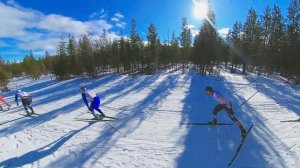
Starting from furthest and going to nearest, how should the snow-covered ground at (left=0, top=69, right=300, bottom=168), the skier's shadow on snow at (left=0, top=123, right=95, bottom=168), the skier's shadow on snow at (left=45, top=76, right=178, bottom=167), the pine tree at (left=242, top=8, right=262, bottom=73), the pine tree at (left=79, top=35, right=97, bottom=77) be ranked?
the pine tree at (left=79, top=35, right=97, bottom=77) < the pine tree at (left=242, top=8, right=262, bottom=73) < the skier's shadow on snow at (left=0, top=123, right=95, bottom=168) < the skier's shadow on snow at (left=45, top=76, right=178, bottom=167) < the snow-covered ground at (left=0, top=69, right=300, bottom=168)

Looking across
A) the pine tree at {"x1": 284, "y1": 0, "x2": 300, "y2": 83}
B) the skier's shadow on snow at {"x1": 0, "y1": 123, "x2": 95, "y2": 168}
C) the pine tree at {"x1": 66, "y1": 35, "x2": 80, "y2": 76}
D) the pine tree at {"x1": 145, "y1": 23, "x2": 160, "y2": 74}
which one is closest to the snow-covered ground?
the skier's shadow on snow at {"x1": 0, "y1": 123, "x2": 95, "y2": 168}

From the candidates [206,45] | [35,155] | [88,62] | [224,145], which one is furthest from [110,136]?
[88,62]

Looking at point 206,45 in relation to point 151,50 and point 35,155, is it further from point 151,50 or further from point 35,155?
point 35,155

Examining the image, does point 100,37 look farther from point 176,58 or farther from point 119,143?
point 119,143

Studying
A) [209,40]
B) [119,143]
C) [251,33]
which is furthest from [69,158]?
[251,33]

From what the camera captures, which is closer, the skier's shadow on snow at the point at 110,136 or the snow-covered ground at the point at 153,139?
the snow-covered ground at the point at 153,139

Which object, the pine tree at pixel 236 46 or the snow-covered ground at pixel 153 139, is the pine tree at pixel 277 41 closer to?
the pine tree at pixel 236 46

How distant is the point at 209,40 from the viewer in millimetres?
43469

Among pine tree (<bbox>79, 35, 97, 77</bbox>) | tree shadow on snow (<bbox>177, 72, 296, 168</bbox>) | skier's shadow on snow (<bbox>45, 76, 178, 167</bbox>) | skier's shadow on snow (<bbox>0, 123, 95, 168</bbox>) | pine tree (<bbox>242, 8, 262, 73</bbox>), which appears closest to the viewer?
tree shadow on snow (<bbox>177, 72, 296, 168</bbox>)

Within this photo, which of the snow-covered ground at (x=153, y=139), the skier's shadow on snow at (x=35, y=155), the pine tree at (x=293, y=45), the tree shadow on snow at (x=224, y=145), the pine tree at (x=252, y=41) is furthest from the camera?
the pine tree at (x=252, y=41)

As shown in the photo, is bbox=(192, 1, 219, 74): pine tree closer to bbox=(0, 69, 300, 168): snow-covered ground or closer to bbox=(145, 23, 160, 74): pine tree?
bbox=(145, 23, 160, 74): pine tree

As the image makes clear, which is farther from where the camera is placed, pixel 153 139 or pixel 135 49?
pixel 135 49

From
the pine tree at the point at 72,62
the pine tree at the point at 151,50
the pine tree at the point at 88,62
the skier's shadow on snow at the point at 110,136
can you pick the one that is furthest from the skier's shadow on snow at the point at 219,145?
the pine tree at the point at 72,62

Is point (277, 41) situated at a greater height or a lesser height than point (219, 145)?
greater
